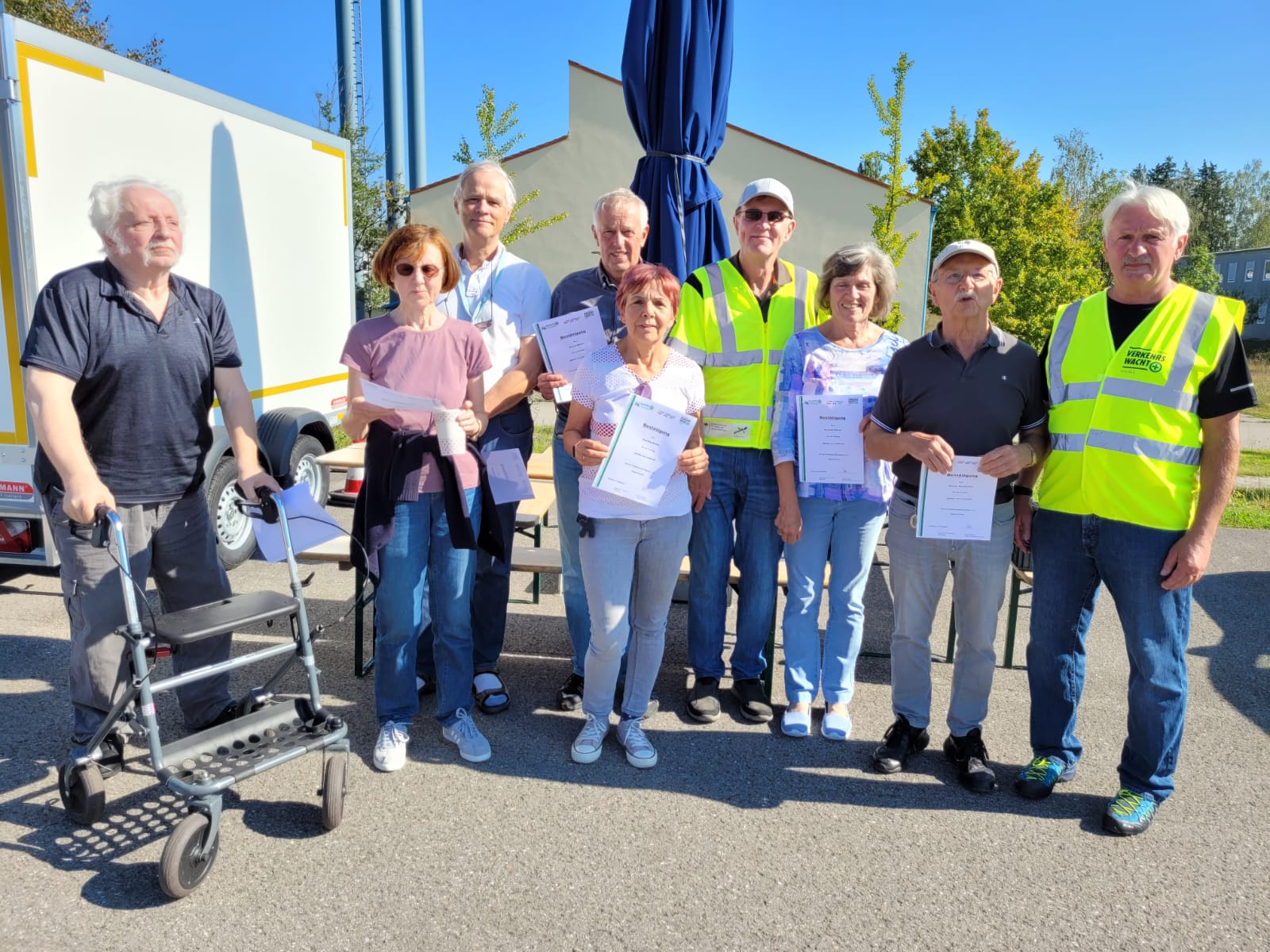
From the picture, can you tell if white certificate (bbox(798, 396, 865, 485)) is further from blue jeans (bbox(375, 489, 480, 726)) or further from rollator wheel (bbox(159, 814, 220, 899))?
rollator wheel (bbox(159, 814, 220, 899))

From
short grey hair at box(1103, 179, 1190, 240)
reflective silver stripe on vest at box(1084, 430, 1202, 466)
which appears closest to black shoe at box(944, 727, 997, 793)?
reflective silver stripe on vest at box(1084, 430, 1202, 466)

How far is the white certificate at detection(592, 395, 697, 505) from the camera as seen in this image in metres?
3.08

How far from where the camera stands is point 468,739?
11.3 ft

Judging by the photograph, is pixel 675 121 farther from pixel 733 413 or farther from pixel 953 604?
pixel 953 604

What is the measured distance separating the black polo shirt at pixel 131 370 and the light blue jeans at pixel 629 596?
1540mm

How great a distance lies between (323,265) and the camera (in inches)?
277

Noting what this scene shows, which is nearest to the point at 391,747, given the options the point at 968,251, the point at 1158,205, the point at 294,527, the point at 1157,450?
the point at 294,527

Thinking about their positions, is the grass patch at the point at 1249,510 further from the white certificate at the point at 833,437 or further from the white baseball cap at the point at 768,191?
the white baseball cap at the point at 768,191

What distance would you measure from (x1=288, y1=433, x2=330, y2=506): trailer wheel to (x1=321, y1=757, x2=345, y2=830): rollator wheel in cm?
381

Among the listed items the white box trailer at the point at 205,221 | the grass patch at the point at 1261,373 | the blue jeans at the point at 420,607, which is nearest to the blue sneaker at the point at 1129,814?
the blue jeans at the point at 420,607

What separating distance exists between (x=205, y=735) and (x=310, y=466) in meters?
4.43

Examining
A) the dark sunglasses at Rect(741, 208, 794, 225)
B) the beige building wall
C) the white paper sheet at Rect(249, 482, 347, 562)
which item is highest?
the beige building wall

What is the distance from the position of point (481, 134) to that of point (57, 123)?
12.9 meters

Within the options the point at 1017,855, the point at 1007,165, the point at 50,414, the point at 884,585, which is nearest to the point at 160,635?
the point at 50,414
